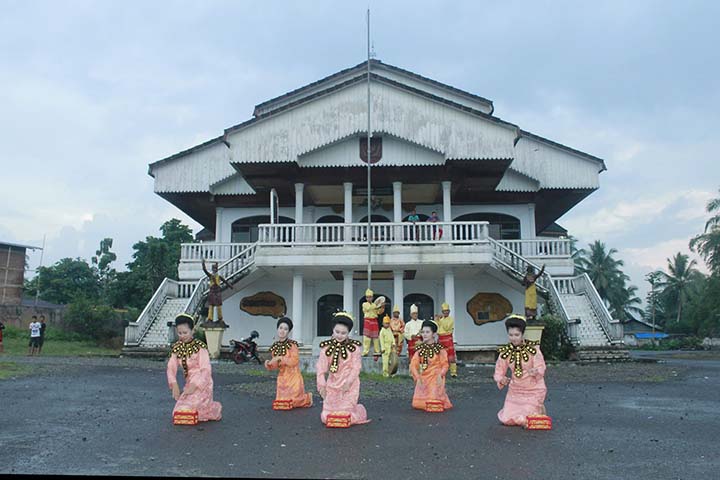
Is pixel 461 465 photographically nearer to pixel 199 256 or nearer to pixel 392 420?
pixel 392 420

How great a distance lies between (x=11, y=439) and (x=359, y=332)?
18.1 metres

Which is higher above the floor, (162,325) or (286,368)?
(162,325)

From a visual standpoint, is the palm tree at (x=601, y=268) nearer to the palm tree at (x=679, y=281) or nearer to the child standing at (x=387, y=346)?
the palm tree at (x=679, y=281)

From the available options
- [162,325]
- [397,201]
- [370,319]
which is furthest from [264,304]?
[370,319]

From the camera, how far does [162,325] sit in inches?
877

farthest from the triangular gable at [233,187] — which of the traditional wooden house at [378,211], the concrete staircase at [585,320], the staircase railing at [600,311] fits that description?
the staircase railing at [600,311]

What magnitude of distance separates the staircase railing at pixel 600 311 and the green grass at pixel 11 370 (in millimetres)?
16823

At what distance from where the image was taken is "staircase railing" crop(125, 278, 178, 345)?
2119cm

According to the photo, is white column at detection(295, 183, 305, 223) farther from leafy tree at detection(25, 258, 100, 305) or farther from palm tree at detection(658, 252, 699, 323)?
palm tree at detection(658, 252, 699, 323)

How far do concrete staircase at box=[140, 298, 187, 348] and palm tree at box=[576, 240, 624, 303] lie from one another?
5137 cm

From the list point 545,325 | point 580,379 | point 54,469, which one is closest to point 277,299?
point 545,325

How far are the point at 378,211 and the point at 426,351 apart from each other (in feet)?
54.6

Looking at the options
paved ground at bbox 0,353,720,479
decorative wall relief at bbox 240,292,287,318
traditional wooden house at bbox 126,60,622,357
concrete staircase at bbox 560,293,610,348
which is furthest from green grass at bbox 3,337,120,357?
concrete staircase at bbox 560,293,610,348

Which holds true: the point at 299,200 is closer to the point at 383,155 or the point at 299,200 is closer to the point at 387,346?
the point at 383,155
